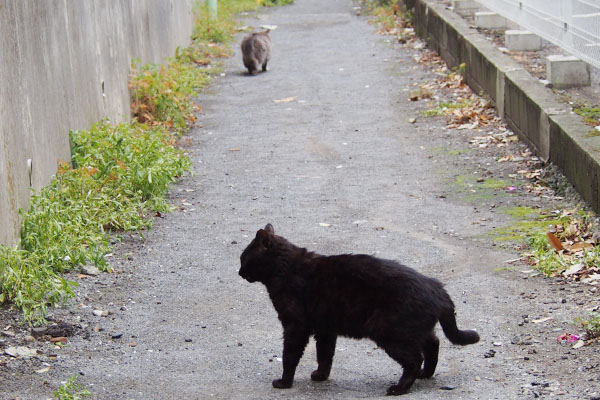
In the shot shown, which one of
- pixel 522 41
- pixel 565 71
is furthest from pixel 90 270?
pixel 522 41

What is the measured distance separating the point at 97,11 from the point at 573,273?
6.67m

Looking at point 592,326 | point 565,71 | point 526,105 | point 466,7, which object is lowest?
point 592,326

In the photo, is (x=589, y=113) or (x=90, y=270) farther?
(x=589, y=113)

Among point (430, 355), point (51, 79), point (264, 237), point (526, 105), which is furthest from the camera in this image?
point (526, 105)

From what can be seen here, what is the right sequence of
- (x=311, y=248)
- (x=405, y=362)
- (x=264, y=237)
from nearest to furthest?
1. (x=405, y=362)
2. (x=264, y=237)
3. (x=311, y=248)

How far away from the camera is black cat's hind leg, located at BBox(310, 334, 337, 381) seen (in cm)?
539

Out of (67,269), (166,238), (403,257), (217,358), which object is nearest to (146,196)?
(166,238)

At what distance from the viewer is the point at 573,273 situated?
22.0 feet

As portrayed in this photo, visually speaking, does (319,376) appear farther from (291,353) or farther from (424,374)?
(424,374)

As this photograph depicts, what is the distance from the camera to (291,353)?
5312 millimetres

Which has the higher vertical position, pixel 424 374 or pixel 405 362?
pixel 405 362

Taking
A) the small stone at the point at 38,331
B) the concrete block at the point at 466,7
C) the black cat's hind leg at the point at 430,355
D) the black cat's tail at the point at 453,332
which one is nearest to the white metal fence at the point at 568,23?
the concrete block at the point at 466,7

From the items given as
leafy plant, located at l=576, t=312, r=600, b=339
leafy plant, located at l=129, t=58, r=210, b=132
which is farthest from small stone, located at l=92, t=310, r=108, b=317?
leafy plant, located at l=129, t=58, r=210, b=132

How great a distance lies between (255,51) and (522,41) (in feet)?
15.8
